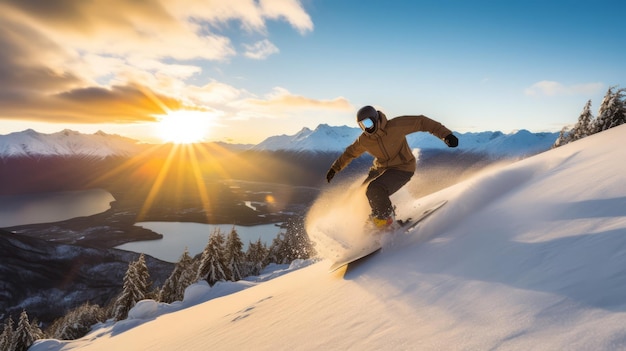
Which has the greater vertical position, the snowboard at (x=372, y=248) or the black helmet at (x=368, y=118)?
the black helmet at (x=368, y=118)

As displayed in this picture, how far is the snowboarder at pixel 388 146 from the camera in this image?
5148 millimetres

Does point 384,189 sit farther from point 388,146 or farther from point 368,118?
point 368,118

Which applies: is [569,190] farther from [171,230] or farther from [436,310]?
[171,230]

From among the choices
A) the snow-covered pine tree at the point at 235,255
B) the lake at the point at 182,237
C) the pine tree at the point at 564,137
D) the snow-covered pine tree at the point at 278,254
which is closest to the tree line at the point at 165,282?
the snow-covered pine tree at the point at 235,255

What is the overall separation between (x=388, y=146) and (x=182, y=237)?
13322 centimetres

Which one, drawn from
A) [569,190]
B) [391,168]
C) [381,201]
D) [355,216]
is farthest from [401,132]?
[569,190]

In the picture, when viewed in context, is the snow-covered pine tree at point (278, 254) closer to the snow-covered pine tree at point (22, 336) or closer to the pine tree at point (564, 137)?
the snow-covered pine tree at point (22, 336)

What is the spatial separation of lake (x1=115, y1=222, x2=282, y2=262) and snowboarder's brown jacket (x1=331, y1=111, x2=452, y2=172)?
94.7 meters

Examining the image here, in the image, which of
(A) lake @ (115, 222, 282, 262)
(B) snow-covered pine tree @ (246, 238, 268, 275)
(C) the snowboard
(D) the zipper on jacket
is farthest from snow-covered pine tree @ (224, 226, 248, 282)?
(A) lake @ (115, 222, 282, 262)

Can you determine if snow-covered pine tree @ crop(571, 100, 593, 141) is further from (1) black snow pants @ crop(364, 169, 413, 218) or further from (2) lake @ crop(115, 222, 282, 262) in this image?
(2) lake @ crop(115, 222, 282, 262)

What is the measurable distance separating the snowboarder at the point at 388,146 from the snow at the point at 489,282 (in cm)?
70

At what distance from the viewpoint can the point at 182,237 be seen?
124 meters

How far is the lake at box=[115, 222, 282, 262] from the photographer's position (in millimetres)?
104969

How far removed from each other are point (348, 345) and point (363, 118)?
371 centimetres
